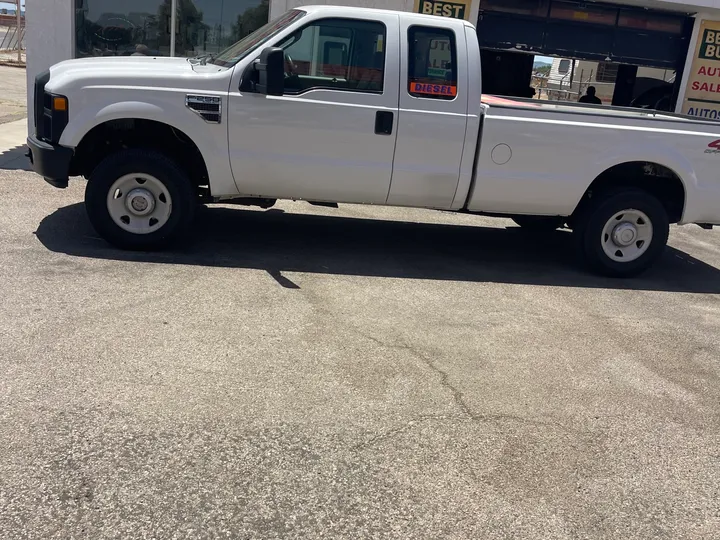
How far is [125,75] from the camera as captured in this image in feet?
19.5

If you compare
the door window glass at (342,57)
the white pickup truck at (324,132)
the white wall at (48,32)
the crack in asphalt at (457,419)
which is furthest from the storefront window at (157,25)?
the crack in asphalt at (457,419)

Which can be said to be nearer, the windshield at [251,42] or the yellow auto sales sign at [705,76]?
the windshield at [251,42]

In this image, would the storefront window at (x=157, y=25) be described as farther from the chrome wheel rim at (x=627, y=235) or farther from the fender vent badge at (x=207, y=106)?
the chrome wheel rim at (x=627, y=235)

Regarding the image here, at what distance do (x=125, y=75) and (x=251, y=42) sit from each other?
1152 millimetres

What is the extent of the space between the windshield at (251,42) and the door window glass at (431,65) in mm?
1035

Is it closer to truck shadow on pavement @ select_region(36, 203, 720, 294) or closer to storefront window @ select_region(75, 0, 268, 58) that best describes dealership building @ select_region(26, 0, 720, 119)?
storefront window @ select_region(75, 0, 268, 58)

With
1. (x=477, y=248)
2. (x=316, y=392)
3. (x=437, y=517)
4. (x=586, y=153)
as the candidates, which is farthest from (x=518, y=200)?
(x=437, y=517)

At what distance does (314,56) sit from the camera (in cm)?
621

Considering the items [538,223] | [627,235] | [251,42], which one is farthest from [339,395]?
[538,223]

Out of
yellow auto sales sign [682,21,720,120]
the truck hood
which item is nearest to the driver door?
the truck hood

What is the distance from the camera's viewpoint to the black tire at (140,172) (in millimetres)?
6078

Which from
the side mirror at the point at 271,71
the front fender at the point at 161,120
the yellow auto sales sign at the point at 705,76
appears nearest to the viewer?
the side mirror at the point at 271,71

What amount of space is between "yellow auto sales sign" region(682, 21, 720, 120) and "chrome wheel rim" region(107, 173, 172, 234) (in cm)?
944

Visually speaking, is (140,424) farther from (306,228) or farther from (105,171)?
(306,228)
